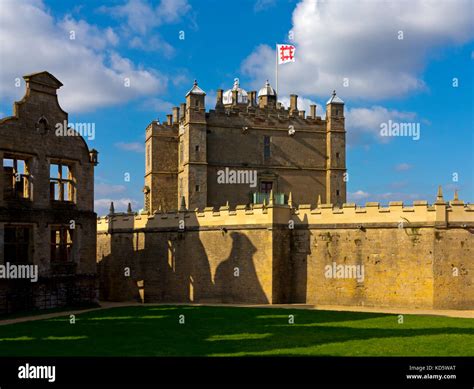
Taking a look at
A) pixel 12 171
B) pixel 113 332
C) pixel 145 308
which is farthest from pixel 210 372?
pixel 12 171

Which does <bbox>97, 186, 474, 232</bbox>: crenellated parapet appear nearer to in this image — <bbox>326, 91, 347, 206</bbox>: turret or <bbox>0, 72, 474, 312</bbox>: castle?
<bbox>0, 72, 474, 312</bbox>: castle

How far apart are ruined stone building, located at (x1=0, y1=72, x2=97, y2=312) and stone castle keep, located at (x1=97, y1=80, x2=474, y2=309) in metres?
6.95

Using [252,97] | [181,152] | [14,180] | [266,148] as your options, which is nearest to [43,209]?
[14,180]

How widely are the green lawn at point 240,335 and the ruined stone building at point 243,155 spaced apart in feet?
69.4

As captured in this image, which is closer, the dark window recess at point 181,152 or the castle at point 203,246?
the castle at point 203,246

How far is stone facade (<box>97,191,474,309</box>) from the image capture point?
108 ft

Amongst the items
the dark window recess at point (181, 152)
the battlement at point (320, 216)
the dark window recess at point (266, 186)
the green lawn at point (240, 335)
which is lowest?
the green lawn at point (240, 335)

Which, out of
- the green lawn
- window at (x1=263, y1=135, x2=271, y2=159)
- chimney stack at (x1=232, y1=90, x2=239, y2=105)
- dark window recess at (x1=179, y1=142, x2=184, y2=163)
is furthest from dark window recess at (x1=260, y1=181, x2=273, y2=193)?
the green lawn

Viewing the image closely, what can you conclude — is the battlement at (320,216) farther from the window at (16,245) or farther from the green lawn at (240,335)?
the window at (16,245)

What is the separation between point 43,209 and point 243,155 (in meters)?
22.0

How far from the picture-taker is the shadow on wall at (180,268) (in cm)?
3762

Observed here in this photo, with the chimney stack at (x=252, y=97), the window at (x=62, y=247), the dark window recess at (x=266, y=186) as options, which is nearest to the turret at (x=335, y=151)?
the dark window recess at (x=266, y=186)

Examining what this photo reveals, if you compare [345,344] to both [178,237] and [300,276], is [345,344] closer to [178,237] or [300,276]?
[300,276]

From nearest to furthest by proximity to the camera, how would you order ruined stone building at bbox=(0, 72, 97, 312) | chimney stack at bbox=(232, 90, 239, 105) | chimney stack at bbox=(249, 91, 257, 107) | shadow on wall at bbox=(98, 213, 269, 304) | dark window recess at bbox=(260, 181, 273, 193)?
ruined stone building at bbox=(0, 72, 97, 312) → shadow on wall at bbox=(98, 213, 269, 304) → dark window recess at bbox=(260, 181, 273, 193) → chimney stack at bbox=(249, 91, 257, 107) → chimney stack at bbox=(232, 90, 239, 105)
